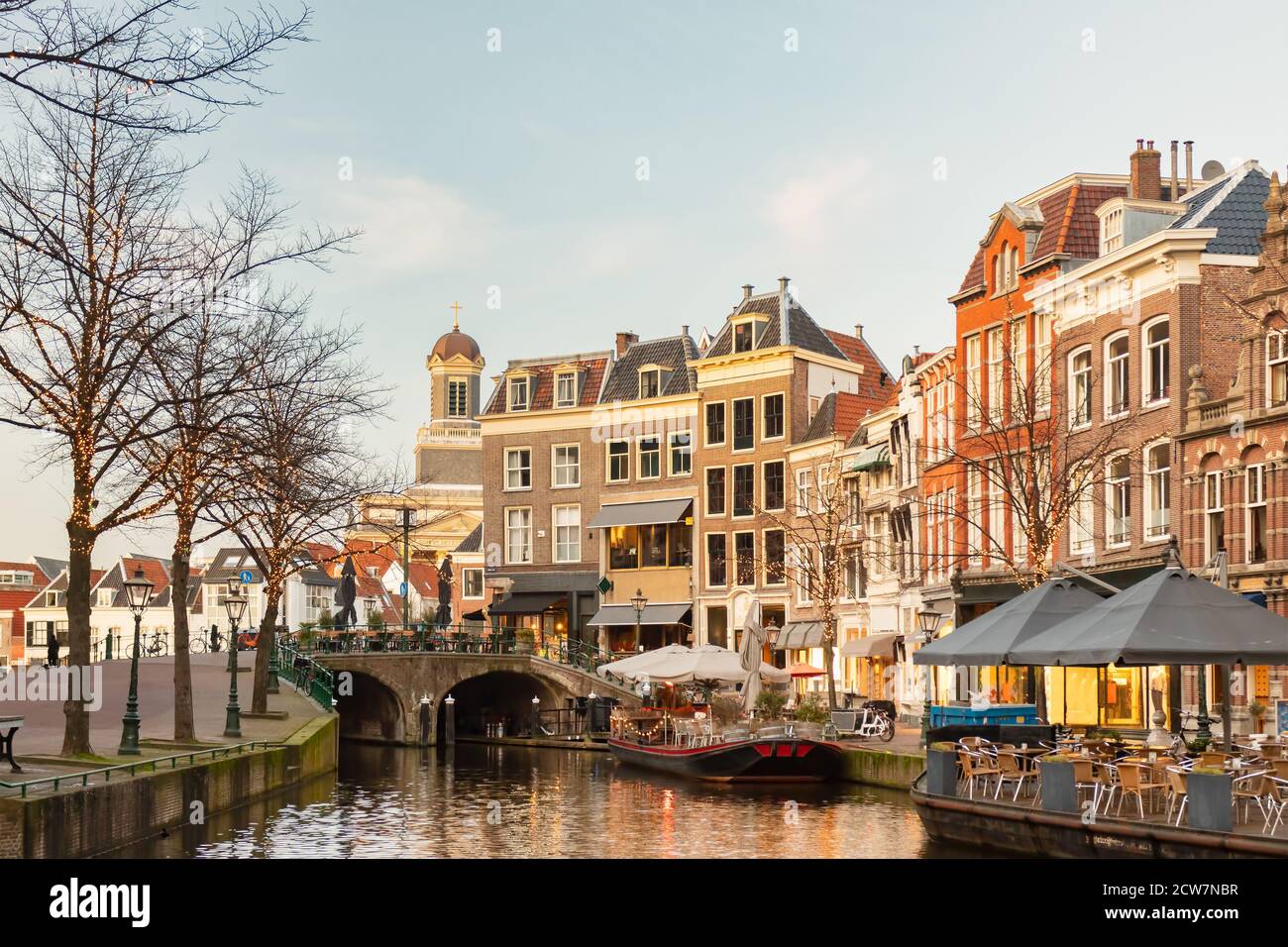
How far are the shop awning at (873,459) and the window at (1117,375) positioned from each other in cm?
1373

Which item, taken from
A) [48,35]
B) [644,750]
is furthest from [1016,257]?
[48,35]

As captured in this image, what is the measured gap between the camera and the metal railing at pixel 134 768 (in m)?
18.3

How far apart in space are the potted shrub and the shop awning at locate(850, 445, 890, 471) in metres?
33.7

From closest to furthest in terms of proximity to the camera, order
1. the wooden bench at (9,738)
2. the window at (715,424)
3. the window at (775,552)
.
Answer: the wooden bench at (9,738) < the window at (775,552) < the window at (715,424)

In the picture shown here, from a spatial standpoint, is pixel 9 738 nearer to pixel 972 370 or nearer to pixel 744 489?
pixel 972 370

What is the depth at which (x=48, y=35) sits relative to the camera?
14.7 meters

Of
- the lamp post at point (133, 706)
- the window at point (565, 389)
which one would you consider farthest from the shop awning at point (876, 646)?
the lamp post at point (133, 706)

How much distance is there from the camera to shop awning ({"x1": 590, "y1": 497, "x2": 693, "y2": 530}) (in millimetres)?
61875

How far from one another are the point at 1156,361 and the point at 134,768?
80.0 feet

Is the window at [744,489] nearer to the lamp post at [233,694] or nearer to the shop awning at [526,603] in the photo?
the shop awning at [526,603]

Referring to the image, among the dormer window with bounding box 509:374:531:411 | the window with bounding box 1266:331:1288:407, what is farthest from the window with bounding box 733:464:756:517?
the window with bounding box 1266:331:1288:407

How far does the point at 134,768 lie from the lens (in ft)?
72.1

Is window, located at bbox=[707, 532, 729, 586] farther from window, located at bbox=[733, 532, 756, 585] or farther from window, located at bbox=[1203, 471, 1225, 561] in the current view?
window, located at bbox=[1203, 471, 1225, 561]
